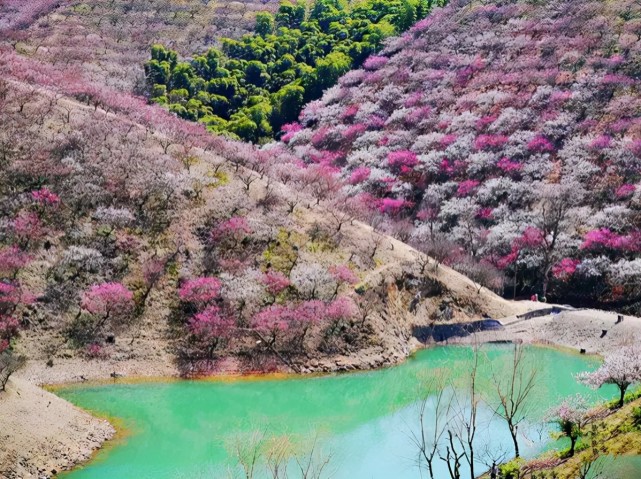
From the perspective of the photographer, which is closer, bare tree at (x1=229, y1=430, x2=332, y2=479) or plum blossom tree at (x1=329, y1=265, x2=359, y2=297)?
bare tree at (x1=229, y1=430, x2=332, y2=479)

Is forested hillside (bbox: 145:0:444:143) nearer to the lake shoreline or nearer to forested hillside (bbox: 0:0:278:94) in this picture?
forested hillside (bbox: 0:0:278:94)

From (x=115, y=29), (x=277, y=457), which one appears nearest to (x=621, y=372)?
(x=277, y=457)

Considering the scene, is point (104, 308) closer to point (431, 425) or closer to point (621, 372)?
point (431, 425)

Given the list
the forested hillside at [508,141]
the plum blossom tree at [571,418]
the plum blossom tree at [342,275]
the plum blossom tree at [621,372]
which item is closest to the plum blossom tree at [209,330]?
the plum blossom tree at [342,275]

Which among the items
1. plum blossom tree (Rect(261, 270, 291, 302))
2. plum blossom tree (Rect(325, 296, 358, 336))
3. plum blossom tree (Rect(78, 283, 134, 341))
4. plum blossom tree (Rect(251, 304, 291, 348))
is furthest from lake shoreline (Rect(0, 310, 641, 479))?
plum blossom tree (Rect(261, 270, 291, 302))

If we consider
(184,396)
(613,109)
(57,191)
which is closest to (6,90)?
(57,191)
